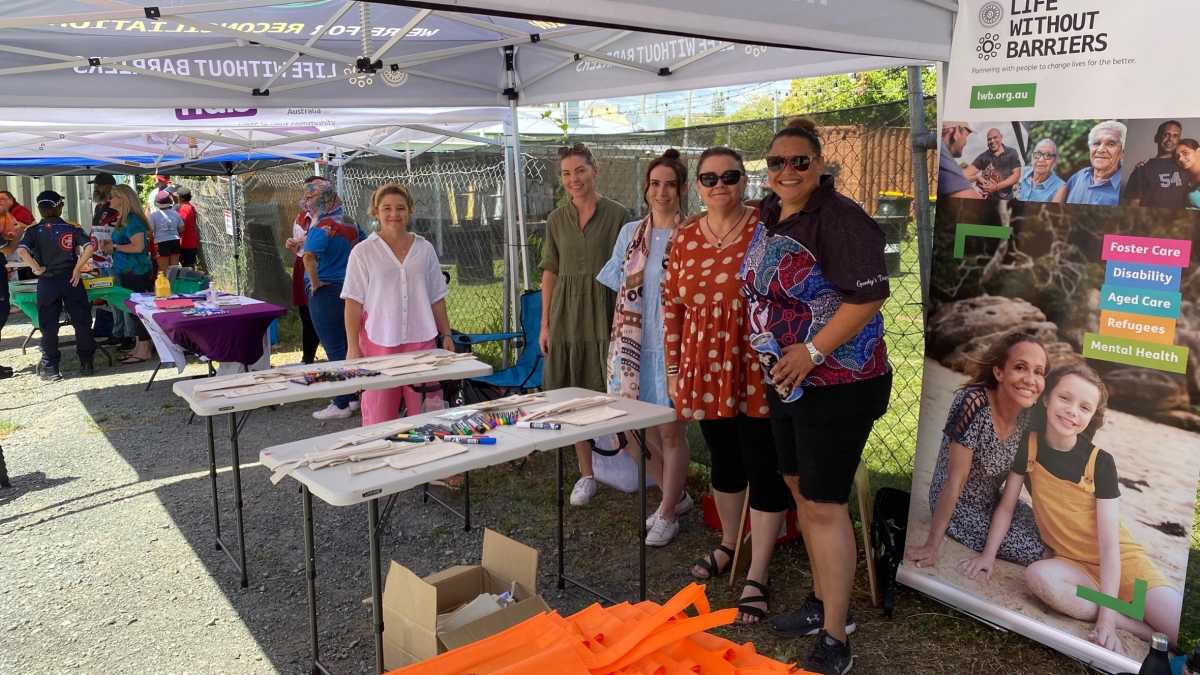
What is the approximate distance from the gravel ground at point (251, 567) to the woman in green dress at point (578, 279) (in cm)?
79

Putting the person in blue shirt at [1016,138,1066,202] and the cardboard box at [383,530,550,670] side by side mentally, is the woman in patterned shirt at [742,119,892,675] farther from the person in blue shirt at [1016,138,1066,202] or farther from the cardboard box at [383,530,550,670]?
the cardboard box at [383,530,550,670]

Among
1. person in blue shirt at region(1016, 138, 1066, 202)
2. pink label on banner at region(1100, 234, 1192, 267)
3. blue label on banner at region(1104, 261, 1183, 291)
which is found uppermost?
person in blue shirt at region(1016, 138, 1066, 202)

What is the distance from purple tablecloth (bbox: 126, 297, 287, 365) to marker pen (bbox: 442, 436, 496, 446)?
3.71 meters

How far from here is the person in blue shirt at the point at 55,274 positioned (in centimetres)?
788

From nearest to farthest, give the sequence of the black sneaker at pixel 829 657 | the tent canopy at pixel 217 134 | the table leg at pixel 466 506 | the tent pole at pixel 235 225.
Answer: the black sneaker at pixel 829 657
the table leg at pixel 466 506
the tent canopy at pixel 217 134
the tent pole at pixel 235 225

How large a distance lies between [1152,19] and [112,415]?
22.8 ft

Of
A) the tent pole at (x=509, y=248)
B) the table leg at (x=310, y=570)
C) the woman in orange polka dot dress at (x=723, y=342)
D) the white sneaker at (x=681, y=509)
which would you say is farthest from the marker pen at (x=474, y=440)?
the tent pole at (x=509, y=248)

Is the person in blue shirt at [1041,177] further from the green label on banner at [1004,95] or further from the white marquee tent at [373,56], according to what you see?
the white marquee tent at [373,56]

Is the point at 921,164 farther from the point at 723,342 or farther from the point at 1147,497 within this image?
the point at 1147,497

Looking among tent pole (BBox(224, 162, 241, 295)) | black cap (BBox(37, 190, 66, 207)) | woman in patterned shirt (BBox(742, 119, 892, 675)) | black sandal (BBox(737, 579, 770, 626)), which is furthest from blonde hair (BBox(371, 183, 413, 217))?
tent pole (BBox(224, 162, 241, 295))

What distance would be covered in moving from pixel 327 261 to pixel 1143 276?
15.9 feet

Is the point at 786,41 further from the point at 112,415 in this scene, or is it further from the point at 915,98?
the point at 112,415

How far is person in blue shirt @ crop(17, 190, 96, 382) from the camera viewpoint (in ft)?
25.9

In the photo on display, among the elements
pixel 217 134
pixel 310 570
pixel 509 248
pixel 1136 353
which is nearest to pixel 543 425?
pixel 310 570
